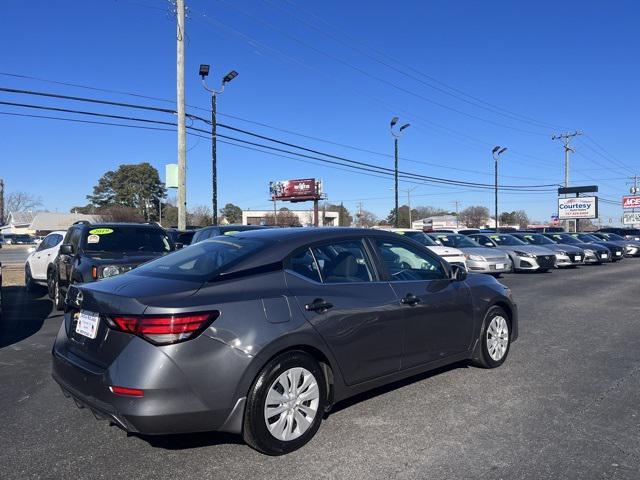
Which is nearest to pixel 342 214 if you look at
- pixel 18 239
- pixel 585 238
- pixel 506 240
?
pixel 18 239

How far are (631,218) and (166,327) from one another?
78374 millimetres

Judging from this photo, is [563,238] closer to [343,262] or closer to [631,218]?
[343,262]

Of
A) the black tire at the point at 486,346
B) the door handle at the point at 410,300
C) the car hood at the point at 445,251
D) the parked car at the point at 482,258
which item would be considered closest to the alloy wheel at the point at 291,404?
the door handle at the point at 410,300

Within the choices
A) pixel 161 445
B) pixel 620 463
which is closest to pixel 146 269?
pixel 161 445

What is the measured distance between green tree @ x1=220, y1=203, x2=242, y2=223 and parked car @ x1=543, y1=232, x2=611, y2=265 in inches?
3710

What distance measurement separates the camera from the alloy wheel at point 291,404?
3.62 m

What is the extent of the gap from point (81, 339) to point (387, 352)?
2368 millimetres

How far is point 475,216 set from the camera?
410 feet

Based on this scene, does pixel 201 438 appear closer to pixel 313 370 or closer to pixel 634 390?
pixel 313 370

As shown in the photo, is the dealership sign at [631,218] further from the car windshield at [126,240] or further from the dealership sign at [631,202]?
the car windshield at [126,240]

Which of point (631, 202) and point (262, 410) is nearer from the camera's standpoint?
point (262, 410)

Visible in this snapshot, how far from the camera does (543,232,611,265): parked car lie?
74.7 ft

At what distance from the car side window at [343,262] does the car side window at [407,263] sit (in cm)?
24

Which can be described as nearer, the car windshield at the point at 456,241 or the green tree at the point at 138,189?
the car windshield at the point at 456,241
